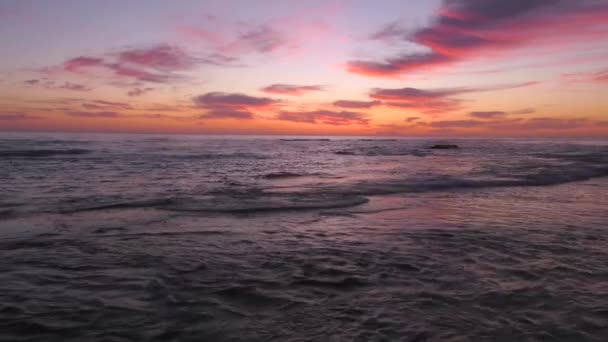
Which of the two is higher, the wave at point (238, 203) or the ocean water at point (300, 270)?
the wave at point (238, 203)

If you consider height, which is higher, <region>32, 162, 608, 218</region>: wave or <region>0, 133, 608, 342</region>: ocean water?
<region>32, 162, 608, 218</region>: wave

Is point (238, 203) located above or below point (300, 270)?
above

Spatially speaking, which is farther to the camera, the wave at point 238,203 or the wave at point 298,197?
the wave at point 298,197

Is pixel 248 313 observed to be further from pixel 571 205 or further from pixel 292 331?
pixel 571 205

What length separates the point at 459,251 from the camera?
21.2ft

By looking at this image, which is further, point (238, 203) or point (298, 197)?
point (298, 197)

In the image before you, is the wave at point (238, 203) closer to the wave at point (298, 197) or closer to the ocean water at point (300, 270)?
the wave at point (298, 197)

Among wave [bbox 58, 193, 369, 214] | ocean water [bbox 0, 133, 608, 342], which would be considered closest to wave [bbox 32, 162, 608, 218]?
wave [bbox 58, 193, 369, 214]

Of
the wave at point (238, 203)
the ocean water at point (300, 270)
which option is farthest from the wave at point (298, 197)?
the ocean water at point (300, 270)

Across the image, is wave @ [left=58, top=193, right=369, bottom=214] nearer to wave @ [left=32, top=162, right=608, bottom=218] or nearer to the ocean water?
wave @ [left=32, top=162, right=608, bottom=218]

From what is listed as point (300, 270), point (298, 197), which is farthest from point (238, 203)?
point (300, 270)

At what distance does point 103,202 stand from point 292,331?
930 cm

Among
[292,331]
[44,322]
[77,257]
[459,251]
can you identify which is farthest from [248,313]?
[459,251]

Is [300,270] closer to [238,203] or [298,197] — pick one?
[238,203]
